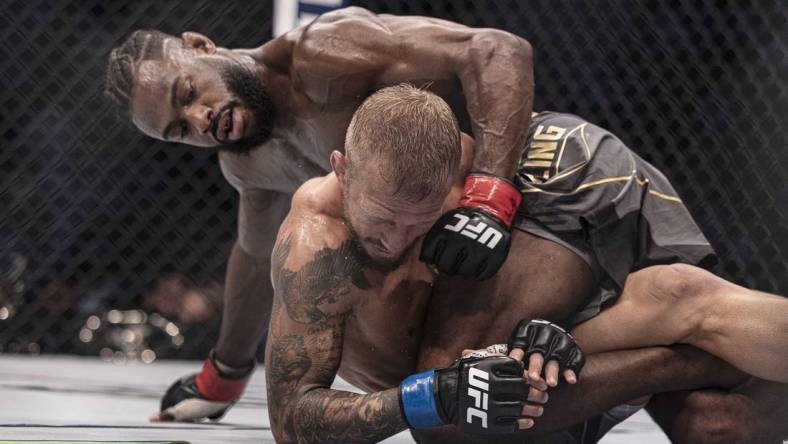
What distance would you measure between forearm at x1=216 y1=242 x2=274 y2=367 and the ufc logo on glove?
89cm

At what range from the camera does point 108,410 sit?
1919 millimetres

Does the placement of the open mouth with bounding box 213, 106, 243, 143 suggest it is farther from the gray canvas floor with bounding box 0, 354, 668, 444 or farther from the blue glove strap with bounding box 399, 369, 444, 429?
the blue glove strap with bounding box 399, 369, 444, 429

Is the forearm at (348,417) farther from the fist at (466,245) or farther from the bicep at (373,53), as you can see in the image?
the bicep at (373,53)

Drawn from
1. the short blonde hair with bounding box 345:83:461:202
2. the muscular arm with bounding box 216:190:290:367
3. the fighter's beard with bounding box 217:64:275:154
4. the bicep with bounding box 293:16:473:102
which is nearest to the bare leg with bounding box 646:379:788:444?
the short blonde hair with bounding box 345:83:461:202

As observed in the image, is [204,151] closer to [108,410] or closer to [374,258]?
[108,410]

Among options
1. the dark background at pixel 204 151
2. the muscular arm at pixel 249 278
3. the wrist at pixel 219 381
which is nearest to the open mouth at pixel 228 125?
the muscular arm at pixel 249 278

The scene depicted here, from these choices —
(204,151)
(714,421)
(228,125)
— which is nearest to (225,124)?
(228,125)

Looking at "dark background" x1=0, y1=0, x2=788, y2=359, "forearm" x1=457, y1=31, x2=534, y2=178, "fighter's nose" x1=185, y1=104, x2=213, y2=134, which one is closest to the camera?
"forearm" x1=457, y1=31, x2=534, y2=178

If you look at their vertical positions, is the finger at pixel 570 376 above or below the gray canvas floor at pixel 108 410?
above

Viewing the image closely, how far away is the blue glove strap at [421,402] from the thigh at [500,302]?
19 cm

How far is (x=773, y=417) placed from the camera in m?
1.25

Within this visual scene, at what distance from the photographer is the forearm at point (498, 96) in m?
1.39

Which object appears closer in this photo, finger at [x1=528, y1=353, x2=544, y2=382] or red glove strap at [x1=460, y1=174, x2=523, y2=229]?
finger at [x1=528, y1=353, x2=544, y2=382]

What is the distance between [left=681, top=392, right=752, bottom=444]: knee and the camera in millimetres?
1243
